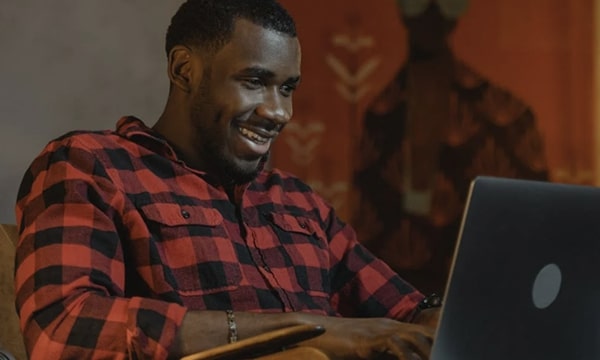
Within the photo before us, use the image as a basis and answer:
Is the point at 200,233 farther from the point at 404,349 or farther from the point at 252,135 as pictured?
the point at 404,349

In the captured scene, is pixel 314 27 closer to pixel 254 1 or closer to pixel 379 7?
pixel 379 7

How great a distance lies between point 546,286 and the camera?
41.8 inches

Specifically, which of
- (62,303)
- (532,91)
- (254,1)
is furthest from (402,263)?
(62,303)

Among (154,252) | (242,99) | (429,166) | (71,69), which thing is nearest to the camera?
(154,252)

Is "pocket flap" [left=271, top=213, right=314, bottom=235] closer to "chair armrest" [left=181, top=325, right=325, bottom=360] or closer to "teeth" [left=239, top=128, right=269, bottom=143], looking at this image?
"teeth" [left=239, top=128, right=269, bottom=143]

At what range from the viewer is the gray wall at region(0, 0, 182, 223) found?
189cm

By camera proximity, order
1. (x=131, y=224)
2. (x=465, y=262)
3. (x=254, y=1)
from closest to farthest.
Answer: (x=465, y=262), (x=131, y=224), (x=254, y=1)

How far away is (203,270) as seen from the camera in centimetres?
139

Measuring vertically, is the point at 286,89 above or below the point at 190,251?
above

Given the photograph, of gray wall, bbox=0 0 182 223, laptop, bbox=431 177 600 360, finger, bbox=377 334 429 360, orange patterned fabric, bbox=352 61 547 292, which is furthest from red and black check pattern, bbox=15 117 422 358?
orange patterned fabric, bbox=352 61 547 292

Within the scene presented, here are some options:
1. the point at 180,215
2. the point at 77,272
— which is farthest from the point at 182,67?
the point at 77,272

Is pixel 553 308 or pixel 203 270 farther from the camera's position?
pixel 203 270

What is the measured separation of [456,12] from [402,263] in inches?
26.6

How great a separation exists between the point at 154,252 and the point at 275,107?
34 cm
